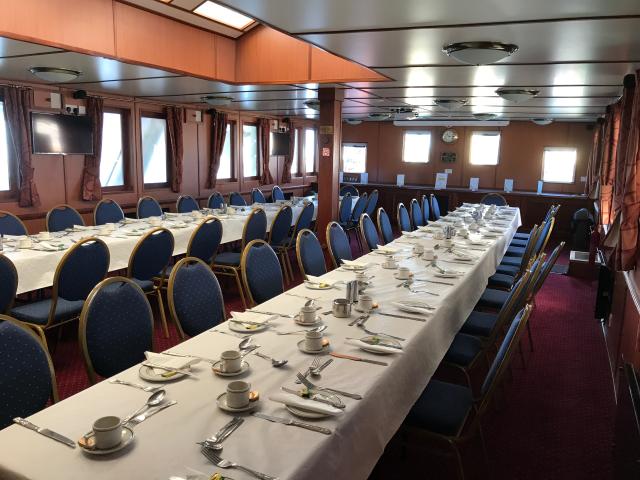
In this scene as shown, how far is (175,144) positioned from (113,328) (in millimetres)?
7036

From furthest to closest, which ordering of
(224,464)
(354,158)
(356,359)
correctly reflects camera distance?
(354,158) → (356,359) → (224,464)

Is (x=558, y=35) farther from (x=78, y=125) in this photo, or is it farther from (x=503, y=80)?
(x=78, y=125)

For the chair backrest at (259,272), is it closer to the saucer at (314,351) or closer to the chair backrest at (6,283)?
the saucer at (314,351)

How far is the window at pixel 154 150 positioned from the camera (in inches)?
346

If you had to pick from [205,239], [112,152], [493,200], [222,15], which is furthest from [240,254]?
[493,200]

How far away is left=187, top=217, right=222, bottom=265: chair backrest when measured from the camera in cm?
498

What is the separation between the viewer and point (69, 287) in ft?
12.5

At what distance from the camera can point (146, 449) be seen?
5.10 ft

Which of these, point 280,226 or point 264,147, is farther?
point 264,147

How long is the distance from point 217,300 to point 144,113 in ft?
20.8

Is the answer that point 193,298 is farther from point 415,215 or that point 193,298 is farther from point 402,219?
point 415,215

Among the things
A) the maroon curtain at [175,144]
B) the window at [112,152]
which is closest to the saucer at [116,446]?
the window at [112,152]

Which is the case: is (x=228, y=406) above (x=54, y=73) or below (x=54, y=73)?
below

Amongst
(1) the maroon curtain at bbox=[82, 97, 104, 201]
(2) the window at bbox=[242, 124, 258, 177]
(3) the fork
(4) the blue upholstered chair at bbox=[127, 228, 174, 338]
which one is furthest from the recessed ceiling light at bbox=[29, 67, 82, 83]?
(2) the window at bbox=[242, 124, 258, 177]
